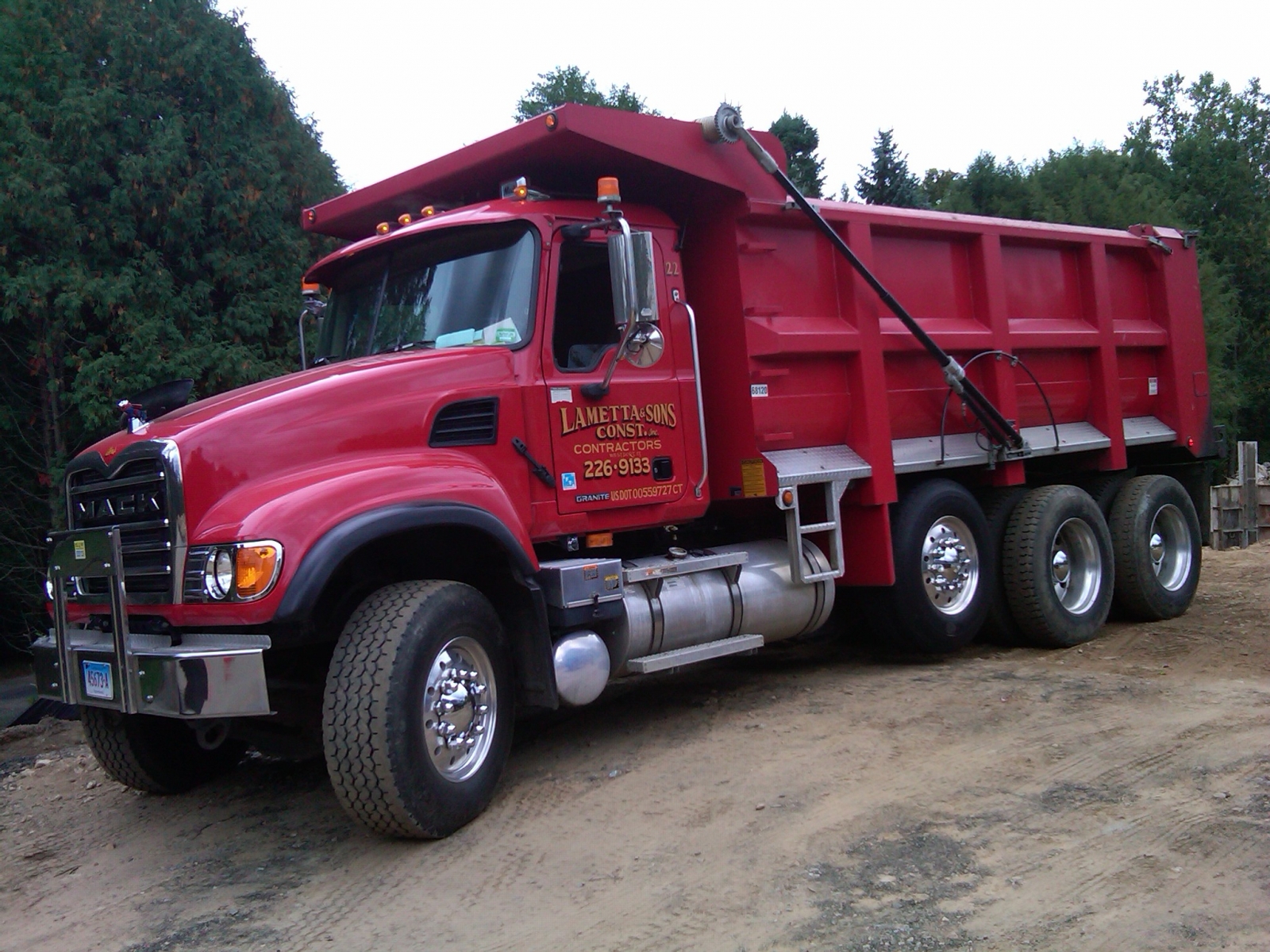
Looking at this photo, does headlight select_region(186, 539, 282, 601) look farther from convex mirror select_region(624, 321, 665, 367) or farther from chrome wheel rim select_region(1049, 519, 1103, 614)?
chrome wheel rim select_region(1049, 519, 1103, 614)

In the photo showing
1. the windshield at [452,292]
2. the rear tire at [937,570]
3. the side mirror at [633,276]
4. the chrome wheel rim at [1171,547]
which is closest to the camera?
the side mirror at [633,276]

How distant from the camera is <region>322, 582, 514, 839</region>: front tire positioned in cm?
464

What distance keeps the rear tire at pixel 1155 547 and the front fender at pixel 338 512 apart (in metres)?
6.11

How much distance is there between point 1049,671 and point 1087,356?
3.05 metres

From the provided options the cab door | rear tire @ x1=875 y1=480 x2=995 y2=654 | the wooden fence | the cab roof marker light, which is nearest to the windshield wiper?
the cab door

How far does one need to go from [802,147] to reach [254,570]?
2946 centimetres

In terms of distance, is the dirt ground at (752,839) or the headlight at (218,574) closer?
the dirt ground at (752,839)

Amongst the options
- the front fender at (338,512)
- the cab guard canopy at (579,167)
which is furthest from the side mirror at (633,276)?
the front fender at (338,512)

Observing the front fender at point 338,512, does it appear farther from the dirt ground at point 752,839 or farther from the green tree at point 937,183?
the green tree at point 937,183

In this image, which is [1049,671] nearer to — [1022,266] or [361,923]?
[1022,266]

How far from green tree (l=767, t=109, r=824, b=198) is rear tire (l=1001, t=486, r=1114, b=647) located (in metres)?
22.3

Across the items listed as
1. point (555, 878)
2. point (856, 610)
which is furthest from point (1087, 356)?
point (555, 878)

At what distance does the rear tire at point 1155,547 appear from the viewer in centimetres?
948

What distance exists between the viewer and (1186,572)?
1002 cm
